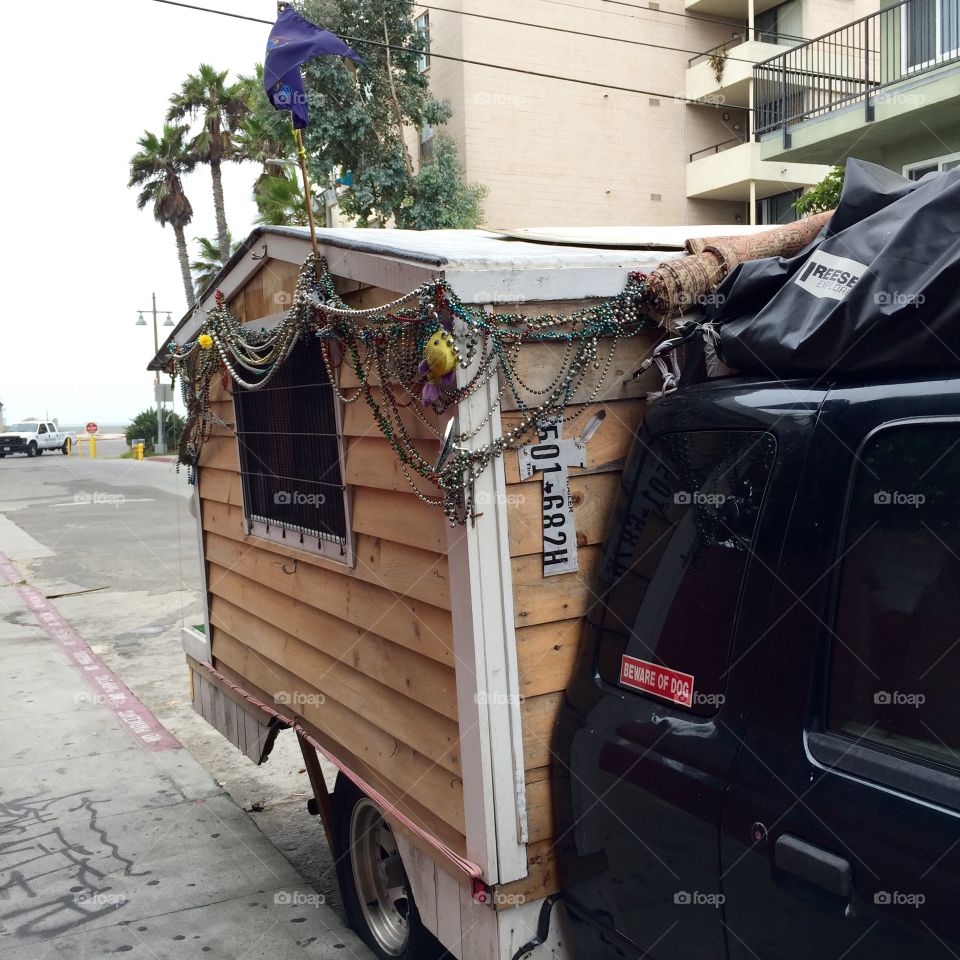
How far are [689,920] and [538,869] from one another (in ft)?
2.12

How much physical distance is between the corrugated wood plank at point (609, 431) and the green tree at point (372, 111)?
60.4 feet

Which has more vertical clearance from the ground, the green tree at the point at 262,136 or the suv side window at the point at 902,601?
the green tree at the point at 262,136

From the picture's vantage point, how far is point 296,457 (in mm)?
4141

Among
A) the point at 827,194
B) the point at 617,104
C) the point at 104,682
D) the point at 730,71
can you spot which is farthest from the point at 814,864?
the point at 617,104

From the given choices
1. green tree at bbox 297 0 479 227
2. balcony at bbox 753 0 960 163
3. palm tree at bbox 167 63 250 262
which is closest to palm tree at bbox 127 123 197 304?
palm tree at bbox 167 63 250 262

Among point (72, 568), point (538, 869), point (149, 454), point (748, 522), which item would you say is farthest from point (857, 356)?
point (149, 454)

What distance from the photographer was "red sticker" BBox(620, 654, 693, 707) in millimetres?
2186

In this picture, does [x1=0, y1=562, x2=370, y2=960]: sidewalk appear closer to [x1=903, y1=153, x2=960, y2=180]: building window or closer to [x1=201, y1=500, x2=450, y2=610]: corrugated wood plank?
[x1=201, y1=500, x2=450, y2=610]: corrugated wood plank

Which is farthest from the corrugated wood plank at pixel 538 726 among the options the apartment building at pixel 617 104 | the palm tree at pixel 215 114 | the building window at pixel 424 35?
the palm tree at pixel 215 114

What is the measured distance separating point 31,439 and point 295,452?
48360 millimetres

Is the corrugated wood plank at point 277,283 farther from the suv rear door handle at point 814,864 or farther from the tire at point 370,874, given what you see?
the suv rear door handle at point 814,864

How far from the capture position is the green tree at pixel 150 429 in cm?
4569

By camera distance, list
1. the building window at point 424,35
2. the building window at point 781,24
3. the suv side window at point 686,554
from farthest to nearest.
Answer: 1. the building window at point 781,24
2. the building window at point 424,35
3. the suv side window at point 686,554

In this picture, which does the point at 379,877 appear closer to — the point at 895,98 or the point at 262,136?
the point at 895,98
